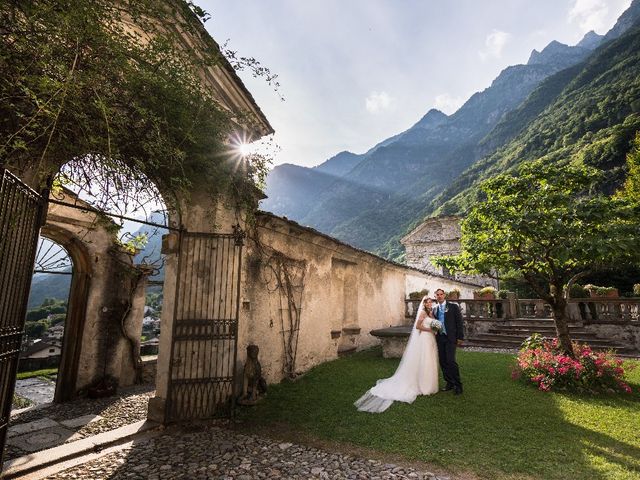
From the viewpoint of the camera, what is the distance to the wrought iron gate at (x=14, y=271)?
290cm

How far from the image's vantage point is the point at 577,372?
5.91 meters

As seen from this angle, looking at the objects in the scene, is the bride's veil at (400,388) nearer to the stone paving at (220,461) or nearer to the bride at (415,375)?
the bride at (415,375)

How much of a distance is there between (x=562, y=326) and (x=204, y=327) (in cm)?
690

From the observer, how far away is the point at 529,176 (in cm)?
634

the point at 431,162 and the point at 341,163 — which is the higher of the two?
the point at 341,163

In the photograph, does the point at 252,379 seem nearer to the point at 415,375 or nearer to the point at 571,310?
the point at 415,375

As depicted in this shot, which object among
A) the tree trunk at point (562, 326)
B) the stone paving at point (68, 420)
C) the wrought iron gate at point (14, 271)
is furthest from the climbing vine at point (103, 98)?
the tree trunk at point (562, 326)

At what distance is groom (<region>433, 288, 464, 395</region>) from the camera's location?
5879 millimetres

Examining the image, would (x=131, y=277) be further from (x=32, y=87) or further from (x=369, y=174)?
(x=369, y=174)

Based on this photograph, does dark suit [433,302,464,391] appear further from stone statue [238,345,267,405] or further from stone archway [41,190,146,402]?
stone archway [41,190,146,402]

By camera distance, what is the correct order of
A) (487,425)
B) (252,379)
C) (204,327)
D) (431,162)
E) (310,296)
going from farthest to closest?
(431,162) < (310,296) < (252,379) < (204,327) < (487,425)

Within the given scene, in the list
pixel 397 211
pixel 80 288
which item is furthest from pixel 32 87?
pixel 397 211

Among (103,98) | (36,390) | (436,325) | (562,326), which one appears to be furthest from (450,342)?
(36,390)

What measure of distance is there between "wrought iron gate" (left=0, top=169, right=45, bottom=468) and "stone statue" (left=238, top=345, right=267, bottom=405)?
2994 millimetres
